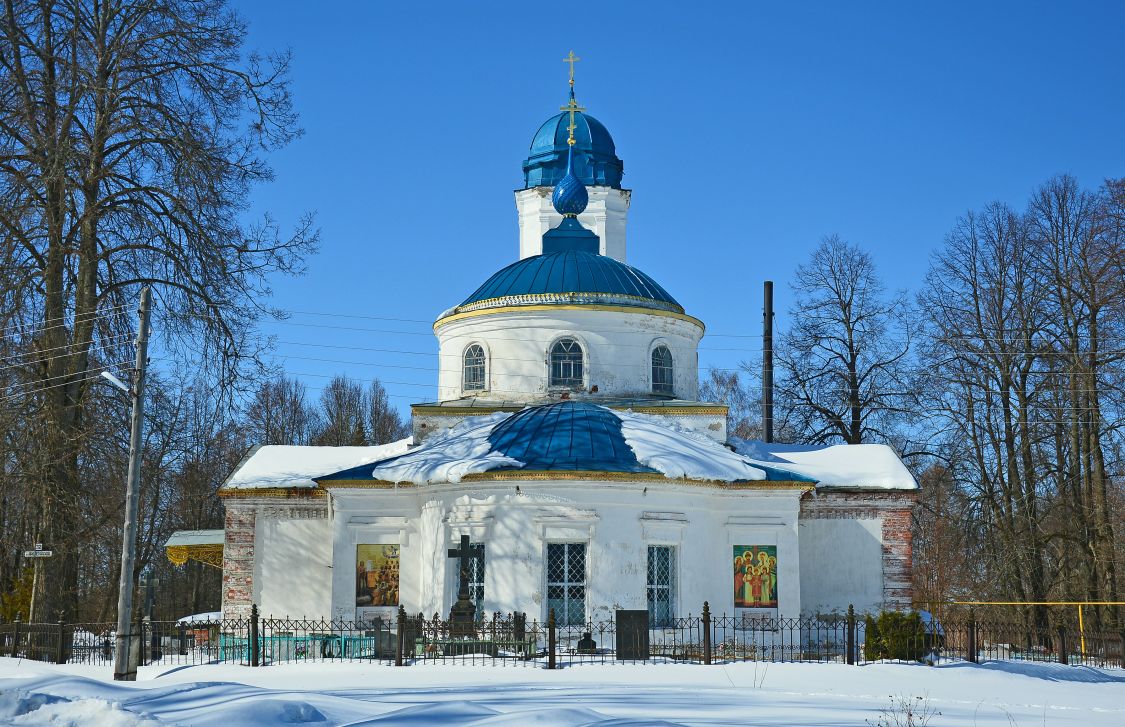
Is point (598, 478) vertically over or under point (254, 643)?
over

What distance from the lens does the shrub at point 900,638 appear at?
2003 centimetres

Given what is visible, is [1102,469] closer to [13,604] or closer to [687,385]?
[687,385]

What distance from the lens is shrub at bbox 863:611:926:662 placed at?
2003 cm

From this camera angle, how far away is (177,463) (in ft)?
146

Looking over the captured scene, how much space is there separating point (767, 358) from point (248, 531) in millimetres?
17599

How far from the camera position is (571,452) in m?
23.0

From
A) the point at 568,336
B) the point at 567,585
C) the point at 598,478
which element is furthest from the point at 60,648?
the point at 568,336

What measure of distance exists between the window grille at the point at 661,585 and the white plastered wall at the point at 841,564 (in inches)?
175

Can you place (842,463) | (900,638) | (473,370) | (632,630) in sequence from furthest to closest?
(473,370)
(842,463)
(900,638)
(632,630)

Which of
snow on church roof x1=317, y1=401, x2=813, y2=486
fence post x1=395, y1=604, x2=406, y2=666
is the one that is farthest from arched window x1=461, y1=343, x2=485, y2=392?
fence post x1=395, y1=604, x2=406, y2=666

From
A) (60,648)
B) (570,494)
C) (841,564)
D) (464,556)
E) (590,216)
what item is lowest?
(60,648)

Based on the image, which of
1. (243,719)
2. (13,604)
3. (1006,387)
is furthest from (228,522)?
(1006,387)

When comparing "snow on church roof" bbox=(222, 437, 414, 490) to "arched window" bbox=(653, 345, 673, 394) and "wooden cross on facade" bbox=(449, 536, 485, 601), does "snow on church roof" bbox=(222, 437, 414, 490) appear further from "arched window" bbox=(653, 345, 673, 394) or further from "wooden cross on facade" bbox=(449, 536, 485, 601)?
"arched window" bbox=(653, 345, 673, 394)

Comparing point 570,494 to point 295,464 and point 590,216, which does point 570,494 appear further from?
point 590,216
